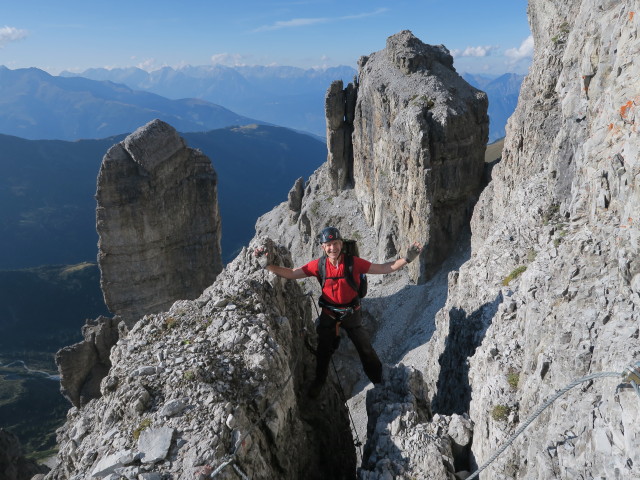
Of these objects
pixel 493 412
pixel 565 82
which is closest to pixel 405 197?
pixel 565 82

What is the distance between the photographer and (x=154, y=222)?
45.9 metres

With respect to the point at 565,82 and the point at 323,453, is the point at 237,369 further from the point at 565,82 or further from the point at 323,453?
the point at 565,82

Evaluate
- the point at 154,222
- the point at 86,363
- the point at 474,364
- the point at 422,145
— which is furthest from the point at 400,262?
the point at 422,145

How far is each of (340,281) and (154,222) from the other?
3703 cm

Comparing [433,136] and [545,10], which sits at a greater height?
[545,10]

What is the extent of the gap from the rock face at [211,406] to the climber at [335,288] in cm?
90

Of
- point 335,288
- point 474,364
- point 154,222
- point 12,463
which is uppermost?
point 335,288

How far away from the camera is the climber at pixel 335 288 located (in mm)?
13242

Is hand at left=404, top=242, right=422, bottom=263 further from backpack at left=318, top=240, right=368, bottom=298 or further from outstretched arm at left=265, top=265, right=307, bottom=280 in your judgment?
outstretched arm at left=265, top=265, right=307, bottom=280

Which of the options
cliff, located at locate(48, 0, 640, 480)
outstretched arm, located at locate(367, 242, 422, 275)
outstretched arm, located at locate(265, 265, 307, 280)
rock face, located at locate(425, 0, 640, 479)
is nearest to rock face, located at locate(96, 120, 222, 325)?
cliff, located at locate(48, 0, 640, 480)

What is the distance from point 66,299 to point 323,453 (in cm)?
15143

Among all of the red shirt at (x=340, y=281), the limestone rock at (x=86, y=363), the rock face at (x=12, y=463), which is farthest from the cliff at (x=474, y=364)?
the limestone rock at (x=86, y=363)

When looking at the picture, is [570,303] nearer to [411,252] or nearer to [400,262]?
[411,252]

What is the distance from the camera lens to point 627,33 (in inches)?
425
